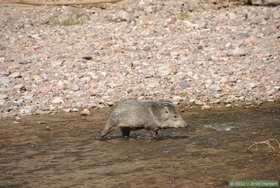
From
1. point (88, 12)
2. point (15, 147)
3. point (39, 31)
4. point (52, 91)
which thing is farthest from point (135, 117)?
point (88, 12)

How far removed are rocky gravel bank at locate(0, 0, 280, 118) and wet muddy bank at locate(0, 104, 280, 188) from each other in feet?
4.85

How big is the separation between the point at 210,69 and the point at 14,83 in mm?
4805

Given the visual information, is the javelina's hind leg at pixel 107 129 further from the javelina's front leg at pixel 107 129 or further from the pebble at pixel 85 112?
the pebble at pixel 85 112

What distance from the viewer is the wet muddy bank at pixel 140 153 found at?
9.28 m

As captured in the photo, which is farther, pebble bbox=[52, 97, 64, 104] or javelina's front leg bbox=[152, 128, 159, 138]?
pebble bbox=[52, 97, 64, 104]

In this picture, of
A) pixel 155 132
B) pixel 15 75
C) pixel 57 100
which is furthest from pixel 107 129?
pixel 15 75

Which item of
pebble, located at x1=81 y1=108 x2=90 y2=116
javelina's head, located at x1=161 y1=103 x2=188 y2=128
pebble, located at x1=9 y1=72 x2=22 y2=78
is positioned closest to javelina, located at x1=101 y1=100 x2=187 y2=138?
javelina's head, located at x1=161 y1=103 x2=188 y2=128

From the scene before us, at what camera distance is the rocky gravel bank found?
15.6 m

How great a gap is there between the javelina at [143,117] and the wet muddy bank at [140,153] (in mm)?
244

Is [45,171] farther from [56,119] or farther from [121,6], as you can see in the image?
[121,6]

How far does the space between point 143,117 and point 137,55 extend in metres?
6.64

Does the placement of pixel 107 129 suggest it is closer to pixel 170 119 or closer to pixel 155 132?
pixel 155 132

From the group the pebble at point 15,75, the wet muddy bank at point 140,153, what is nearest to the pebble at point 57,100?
the wet muddy bank at point 140,153

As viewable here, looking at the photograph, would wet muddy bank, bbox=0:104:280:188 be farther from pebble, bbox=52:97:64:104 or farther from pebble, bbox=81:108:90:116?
pebble, bbox=52:97:64:104
